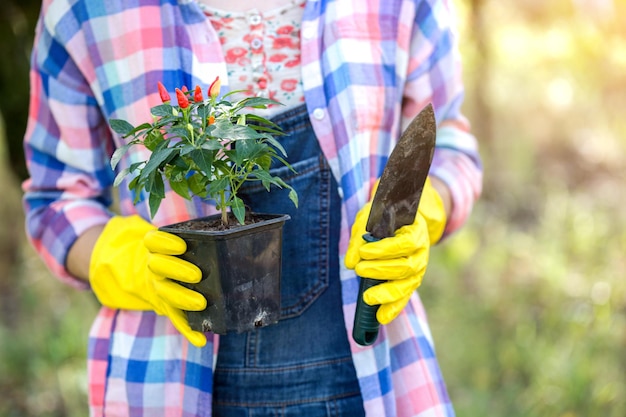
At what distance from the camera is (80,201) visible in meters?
1.36

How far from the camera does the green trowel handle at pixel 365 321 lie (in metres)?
1.13

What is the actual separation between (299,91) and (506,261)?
269 cm

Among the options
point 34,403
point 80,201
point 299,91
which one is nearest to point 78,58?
point 80,201

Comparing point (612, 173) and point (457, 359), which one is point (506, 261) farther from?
point (612, 173)

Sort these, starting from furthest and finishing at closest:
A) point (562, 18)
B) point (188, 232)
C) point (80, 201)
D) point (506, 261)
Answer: point (562, 18) < point (506, 261) < point (80, 201) < point (188, 232)

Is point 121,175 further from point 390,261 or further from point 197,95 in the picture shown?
point 390,261

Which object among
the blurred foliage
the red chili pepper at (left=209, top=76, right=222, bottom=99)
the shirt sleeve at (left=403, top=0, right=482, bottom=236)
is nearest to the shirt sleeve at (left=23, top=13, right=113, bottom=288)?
the red chili pepper at (left=209, top=76, right=222, bottom=99)

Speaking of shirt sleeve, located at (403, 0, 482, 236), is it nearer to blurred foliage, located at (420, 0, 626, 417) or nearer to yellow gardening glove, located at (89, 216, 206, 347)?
yellow gardening glove, located at (89, 216, 206, 347)

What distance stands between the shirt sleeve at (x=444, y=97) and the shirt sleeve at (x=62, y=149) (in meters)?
0.61

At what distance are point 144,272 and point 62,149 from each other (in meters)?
0.30

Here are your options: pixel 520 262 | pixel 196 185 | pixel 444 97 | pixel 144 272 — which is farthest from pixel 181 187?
pixel 520 262

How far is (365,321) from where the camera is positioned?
44.6 inches

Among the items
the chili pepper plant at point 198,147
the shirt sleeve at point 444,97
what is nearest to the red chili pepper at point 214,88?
the chili pepper plant at point 198,147

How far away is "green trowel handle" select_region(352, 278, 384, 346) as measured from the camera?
1.13m
